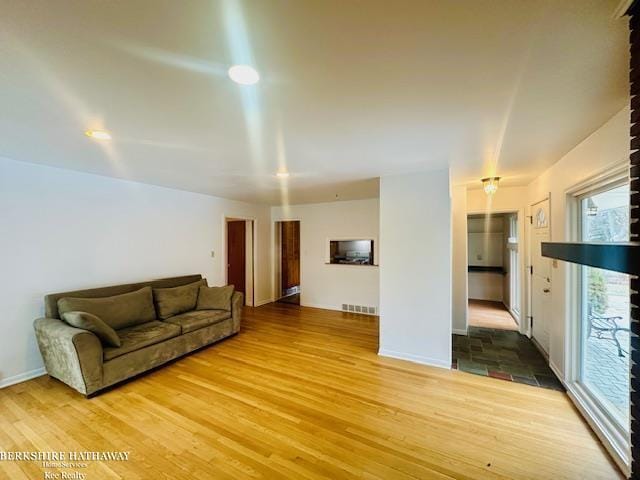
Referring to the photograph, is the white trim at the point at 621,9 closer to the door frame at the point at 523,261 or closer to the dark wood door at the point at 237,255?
the door frame at the point at 523,261


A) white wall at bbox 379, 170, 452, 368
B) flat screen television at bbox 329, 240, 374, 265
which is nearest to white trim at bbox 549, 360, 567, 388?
white wall at bbox 379, 170, 452, 368

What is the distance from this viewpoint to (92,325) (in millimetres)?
2666

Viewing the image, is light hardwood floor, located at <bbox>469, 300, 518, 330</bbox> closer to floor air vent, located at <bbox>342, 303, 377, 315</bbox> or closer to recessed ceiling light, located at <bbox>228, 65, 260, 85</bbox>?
floor air vent, located at <bbox>342, 303, 377, 315</bbox>

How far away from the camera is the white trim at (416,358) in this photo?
323 centimetres

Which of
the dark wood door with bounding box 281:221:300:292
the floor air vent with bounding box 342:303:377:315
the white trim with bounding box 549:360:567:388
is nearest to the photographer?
the white trim with bounding box 549:360:567:388

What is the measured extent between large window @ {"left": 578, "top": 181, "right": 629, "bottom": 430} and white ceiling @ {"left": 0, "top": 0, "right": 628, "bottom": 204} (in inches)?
24.1

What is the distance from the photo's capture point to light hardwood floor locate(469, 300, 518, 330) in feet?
15.8

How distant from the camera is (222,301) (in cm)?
418

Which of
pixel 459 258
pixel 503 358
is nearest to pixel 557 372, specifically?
pixel 503 358

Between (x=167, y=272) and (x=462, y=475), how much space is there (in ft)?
14.3

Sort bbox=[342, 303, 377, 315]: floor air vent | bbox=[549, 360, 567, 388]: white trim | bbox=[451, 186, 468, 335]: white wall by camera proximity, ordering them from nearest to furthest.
Result: 1. bbox=[549, 360, 567, 388]: white trim
2. bbox=[451, 186, 468, 335]: white wall
3. bbox=[342, 303, 377, 315]: floor air vent

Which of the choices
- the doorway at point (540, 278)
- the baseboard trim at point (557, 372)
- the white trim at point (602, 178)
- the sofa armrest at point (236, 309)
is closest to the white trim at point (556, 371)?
the baseboard trim at point (557, 372)

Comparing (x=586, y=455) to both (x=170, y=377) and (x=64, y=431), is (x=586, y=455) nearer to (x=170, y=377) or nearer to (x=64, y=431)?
(x=170, y=377)

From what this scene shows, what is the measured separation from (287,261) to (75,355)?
199 inches
